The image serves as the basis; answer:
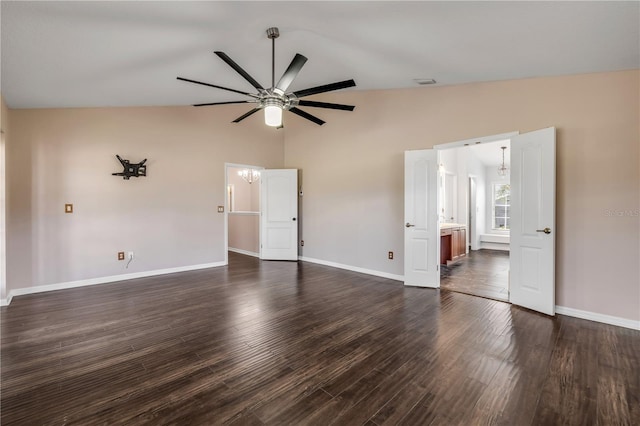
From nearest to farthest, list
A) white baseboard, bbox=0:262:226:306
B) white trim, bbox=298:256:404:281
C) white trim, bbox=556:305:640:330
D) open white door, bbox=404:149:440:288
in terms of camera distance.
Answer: white trim, bbox=556:305:640:330
white baseboard, bbox=0:262:226:306
open white door, bbox=404:149:440:288
white trim, bbox=298:256:404:281

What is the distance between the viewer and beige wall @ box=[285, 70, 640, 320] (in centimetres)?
299

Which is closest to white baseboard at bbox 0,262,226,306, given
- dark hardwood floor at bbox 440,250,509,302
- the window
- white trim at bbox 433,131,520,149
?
dark hardwood floor at bbox 440,250,509,302

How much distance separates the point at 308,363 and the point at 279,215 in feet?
14.5

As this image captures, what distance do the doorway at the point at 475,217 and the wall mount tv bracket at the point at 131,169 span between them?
5.21 m

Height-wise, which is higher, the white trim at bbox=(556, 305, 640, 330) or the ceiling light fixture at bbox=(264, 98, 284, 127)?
the ceiling light fixture at bbox=(264, 98, 284, 127)

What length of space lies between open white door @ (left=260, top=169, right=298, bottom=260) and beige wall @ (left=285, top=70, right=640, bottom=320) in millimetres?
835

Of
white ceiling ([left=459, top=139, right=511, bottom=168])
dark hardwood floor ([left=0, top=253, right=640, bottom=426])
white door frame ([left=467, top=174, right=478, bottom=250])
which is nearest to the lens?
dark hardwood floor ([left=0, top=253, right=640, bottom=426])

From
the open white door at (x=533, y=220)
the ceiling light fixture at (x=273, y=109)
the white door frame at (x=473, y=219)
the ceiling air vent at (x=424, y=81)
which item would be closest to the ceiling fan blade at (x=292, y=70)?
the ceiling light fixture at (x=273, y=109)

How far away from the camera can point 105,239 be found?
457 cm

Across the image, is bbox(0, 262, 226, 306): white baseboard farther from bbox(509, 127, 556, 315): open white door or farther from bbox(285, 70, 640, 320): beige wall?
bbox(509, 127, 556, 315): open white door

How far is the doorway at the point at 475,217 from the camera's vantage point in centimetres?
505

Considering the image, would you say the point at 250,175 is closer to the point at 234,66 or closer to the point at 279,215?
the point at 279,215

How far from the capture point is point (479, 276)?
5109 millimetres

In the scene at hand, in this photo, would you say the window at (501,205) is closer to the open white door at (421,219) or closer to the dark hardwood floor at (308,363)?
the open white door at (421,219)
